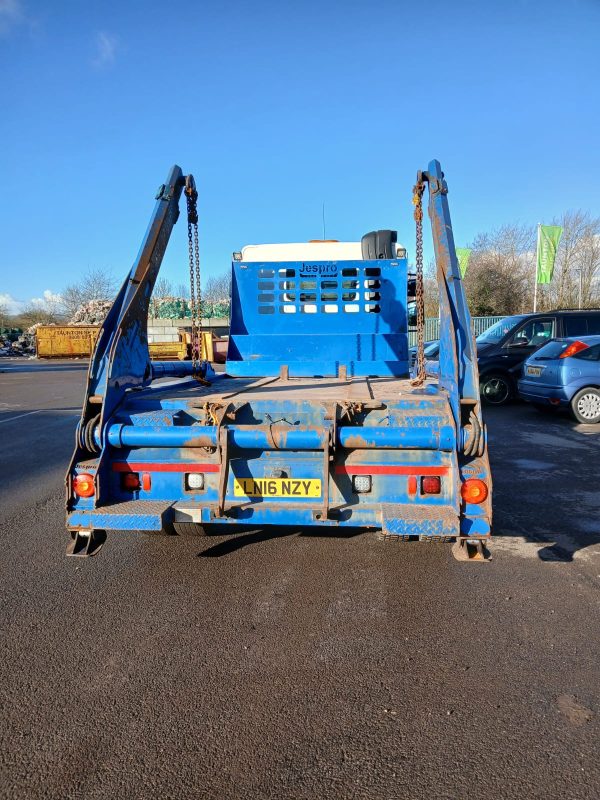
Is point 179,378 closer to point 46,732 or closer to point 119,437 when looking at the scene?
point 119,437

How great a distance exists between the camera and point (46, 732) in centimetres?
232

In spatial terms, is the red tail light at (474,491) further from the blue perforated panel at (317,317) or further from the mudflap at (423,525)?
the blue perforated panel at (317,317)

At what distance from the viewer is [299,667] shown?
2.79 metres

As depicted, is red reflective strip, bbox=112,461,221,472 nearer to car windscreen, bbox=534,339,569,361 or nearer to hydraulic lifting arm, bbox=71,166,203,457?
hydraulic lifting arm, bbox=71,166,203,457

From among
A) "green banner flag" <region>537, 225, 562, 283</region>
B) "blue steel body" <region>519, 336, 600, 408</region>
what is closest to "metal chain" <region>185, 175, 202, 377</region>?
"blue steel body" <region>519, 336, 600, 408</region>

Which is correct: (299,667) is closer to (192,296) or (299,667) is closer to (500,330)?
(192,296)

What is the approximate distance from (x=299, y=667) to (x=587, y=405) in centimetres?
889

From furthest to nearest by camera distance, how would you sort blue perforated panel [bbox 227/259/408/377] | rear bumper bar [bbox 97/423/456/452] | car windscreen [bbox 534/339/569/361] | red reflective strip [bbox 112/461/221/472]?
car windscreen [bbox 534/339/569/361], blue perforated panel [bbox 227/259/408/377], red reflective strip [bbox 112/461/221/472], rear bumper bar [bbox 97/423/456/452]

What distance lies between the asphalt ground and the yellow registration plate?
722mm

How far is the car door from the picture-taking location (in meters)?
11.6

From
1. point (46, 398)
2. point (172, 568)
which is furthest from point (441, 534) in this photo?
point (46, 398)

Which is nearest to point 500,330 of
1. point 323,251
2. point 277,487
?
point 323,251

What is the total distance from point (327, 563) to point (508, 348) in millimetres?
9198

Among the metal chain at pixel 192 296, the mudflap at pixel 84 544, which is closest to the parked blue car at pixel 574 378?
the metal chain at pixel 192 296
